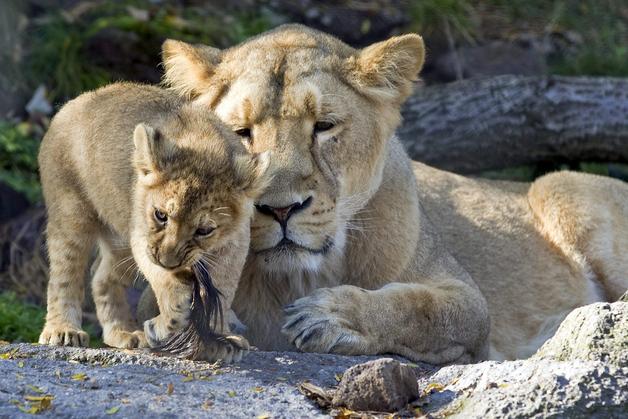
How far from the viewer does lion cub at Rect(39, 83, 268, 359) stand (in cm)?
421

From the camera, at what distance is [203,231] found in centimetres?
417

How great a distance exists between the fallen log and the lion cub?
2.96 m

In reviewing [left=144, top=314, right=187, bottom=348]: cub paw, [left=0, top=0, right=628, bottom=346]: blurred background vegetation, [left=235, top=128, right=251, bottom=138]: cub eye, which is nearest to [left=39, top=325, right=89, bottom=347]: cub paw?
[left=144, top=314, right=187, bottom=348]: cub paw

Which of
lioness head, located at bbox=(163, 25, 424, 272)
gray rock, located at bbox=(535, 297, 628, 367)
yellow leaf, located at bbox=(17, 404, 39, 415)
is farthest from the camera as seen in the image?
lioness head, located at bbox=(163, 25, 424, 272)

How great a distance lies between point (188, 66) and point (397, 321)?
147 centimetres

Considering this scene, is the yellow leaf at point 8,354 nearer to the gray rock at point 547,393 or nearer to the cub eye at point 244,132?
the cub eye at point 244,132

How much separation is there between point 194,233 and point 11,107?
18.2 feet

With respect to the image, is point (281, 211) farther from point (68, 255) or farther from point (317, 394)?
point (68, 255)

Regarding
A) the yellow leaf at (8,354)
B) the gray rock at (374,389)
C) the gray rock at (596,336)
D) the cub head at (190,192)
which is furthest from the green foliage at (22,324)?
the gray rock at (596,336)

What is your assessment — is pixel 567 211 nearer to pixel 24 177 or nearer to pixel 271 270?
pixel 271 270

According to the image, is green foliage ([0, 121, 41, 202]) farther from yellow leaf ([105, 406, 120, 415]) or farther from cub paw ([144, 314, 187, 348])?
yellow leaf ([105, 406, 120, 415])

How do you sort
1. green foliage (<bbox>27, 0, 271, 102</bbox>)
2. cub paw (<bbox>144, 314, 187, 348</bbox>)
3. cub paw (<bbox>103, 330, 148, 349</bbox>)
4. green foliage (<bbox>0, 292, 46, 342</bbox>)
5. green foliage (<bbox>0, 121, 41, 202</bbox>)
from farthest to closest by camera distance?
green foliage (<bbox>27, 0, 271, 102</bbox>) → green foliage (<bbox>0, 121, 41, 202</bbox>) → green foliage (<bbox>0, 292, 46, 342</bbox>) → cub paw (<bbox>103, 330, 148, 349</bbox>) → cub paw (<bbox>144, 314, 187, 348</bbox>)

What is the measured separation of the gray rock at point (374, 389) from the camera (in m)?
3.88

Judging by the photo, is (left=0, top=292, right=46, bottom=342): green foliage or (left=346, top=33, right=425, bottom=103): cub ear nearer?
(left=346, top=33, right=425, bottom=103): cub ear
